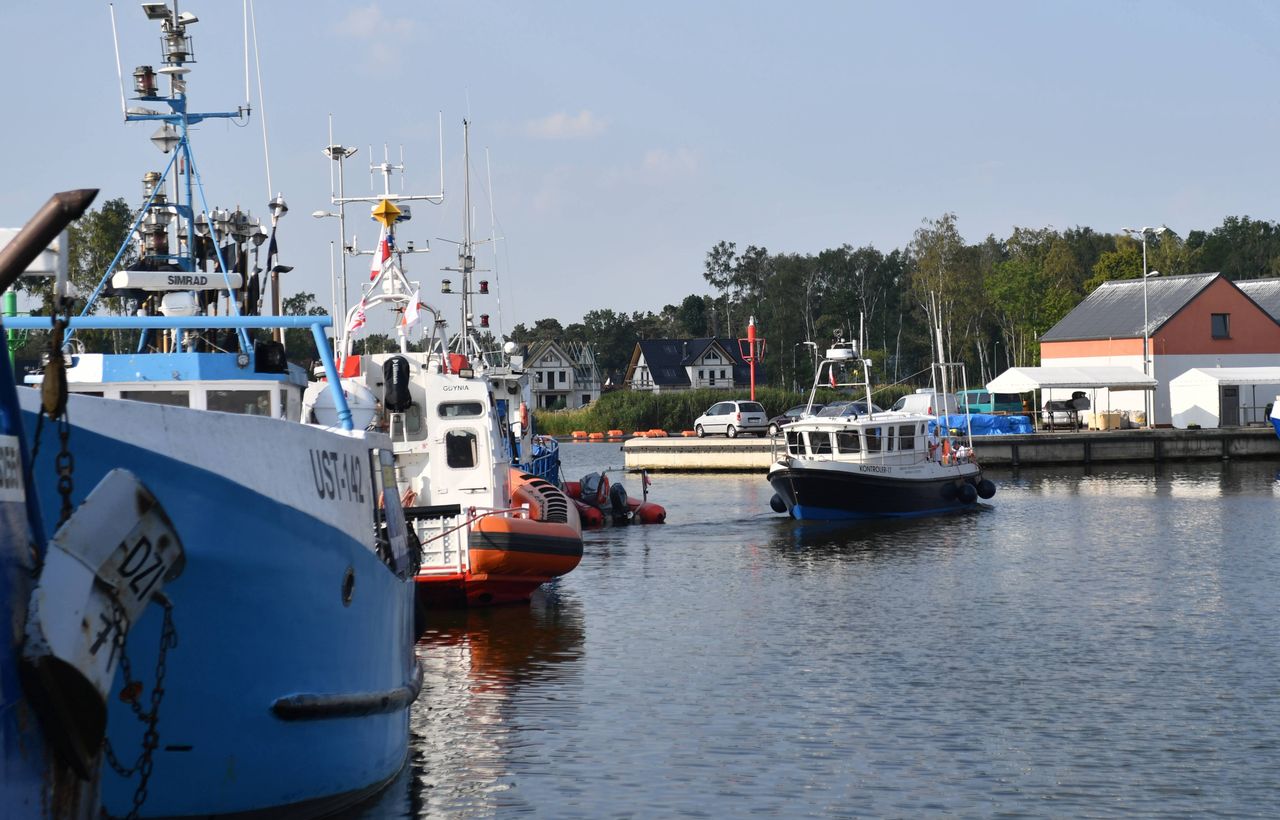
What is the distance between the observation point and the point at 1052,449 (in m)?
56.3

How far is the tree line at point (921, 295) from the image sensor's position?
10356 centimetres

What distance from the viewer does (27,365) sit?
11.9 meters

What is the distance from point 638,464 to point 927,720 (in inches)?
1797

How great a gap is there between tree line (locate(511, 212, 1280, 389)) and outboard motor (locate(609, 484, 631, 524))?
47258 mm

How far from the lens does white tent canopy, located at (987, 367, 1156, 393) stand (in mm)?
62406

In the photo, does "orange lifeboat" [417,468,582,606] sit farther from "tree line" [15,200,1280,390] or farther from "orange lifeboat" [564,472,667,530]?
"tree line" [15,200,1280,390]

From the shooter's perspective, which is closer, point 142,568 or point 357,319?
point 142,568

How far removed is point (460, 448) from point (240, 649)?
11.5 meters

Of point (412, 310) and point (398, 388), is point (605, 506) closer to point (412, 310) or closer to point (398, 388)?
point (412, 310)

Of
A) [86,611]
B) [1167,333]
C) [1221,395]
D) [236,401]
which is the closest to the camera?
[86,611]

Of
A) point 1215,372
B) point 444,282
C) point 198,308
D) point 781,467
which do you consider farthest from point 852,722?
point 1215,372

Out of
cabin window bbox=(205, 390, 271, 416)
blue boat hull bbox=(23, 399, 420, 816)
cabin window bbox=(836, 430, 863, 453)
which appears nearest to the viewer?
blue boat hull bbox=(23, 399, 420, 816)

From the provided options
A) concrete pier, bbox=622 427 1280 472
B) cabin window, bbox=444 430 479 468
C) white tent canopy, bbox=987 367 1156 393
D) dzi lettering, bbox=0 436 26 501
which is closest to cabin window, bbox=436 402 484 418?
cabin window, bbox=444 430 479 468

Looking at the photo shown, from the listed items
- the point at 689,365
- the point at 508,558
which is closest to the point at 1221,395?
the point at 508,558
